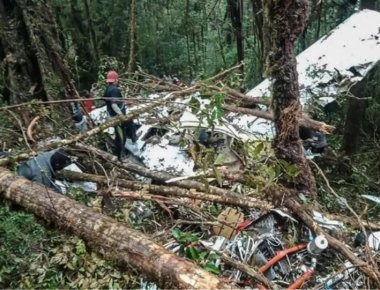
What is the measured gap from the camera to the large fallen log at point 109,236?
12.1ft

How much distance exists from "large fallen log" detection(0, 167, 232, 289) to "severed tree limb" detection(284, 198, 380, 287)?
56.7 inches

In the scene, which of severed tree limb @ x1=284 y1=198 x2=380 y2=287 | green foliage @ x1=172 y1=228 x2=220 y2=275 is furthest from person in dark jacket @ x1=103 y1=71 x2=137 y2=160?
severed tree limb @ x1=284 y1=198 x2=380 y2=287

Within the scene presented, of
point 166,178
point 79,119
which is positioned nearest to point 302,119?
point 166,178

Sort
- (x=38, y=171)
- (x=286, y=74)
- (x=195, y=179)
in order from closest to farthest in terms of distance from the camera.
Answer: (x=286, y=74) < (x=38, y=171) < (x=195, y=179)

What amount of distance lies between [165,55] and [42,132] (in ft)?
27.1

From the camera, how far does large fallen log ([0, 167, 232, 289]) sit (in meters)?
3.68

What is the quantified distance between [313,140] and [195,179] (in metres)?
2.23

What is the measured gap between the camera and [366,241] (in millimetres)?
4430

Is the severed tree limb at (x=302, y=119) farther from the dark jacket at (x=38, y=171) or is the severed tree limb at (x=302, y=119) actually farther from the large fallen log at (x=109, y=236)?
the large fallen log at (x=109, y=236)

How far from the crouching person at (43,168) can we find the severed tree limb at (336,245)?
260 centimetres

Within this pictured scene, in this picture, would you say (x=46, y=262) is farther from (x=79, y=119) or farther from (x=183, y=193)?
(x=79, y=119)

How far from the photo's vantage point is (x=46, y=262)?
13.8 ft

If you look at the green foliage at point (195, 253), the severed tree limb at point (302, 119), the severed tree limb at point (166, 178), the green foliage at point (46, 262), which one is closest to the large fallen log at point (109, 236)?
the green foliage at point (46, 262)

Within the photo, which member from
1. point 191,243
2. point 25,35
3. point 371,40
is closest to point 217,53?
point 371,40
